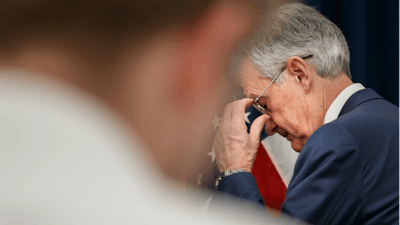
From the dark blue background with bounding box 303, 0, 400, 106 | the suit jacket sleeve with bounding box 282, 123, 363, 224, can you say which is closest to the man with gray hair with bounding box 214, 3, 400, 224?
the suit jacket sleeve with bounding box 282, 123, 363, 224

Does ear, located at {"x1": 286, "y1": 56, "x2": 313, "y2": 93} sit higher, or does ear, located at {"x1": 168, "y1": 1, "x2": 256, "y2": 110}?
ear, located at {"x1": 168, "y1": 1, "x2": 256, "y2": 110}

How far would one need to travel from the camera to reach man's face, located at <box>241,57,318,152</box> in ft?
2.96

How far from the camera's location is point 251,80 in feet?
3.26

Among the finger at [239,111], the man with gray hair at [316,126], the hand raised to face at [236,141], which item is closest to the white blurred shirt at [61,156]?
the man with gray hair at [316,126]

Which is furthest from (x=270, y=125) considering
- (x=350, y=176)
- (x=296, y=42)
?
(x=350, y=176)

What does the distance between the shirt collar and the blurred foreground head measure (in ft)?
2.23

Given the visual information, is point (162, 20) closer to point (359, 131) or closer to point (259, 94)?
point (359, 131)

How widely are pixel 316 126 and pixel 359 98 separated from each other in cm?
15

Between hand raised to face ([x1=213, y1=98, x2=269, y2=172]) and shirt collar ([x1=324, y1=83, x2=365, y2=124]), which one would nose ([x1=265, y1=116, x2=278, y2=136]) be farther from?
shirt collar ([x1=324, y1=83, x2=365, y2=124])

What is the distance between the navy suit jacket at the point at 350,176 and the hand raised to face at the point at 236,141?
208 millimetres

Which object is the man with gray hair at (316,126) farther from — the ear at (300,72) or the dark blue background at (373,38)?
the dark blue background at (373,38)

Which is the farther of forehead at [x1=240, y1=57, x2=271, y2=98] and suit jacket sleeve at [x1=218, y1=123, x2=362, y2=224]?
forehead at [x1=240, y1=57, x2=271, y2=98]

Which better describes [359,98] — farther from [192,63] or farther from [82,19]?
[82,19]

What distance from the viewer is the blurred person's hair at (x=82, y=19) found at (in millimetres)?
204
